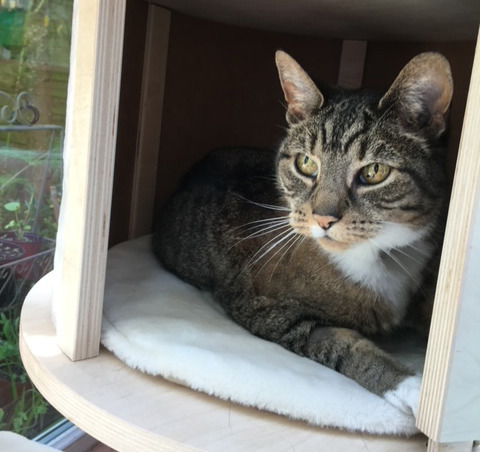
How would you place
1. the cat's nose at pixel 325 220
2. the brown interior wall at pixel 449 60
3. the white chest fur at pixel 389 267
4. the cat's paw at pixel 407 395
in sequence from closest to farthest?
the cat's paw at pixel 407 395
the cat's nose at pixel 325 220
the white chest fur at pixel 389 267
the brown interior wall at pixel 449 60

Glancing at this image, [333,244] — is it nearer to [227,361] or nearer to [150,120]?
[227,361]

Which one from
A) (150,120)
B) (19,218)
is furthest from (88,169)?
(19,218)

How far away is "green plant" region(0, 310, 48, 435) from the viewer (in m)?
1.59

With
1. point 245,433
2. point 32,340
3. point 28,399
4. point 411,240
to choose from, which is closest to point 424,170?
point 411,240

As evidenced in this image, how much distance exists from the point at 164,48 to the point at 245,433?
0.98 m

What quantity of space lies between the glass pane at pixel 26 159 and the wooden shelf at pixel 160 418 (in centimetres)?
68

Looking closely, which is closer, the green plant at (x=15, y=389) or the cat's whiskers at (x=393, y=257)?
the cat's whiskers at (x=393, y=257)

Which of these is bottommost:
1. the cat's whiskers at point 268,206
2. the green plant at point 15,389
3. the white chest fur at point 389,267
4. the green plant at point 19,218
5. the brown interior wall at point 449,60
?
the green plant at point 15,389

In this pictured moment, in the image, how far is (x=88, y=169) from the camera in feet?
2.89

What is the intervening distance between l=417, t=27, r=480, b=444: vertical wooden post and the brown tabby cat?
7cm

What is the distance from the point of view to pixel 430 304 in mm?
1115

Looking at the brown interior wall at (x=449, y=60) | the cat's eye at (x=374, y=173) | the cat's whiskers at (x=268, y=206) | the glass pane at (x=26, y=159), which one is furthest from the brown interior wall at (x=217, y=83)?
the cat's eye at (x=374, y=173)

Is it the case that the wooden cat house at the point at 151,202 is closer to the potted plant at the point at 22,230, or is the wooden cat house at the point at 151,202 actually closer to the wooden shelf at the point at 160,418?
the wooden shelf at the point at 160,418

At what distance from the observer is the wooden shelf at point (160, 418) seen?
2.58 ft
